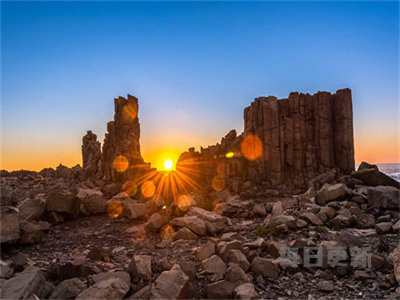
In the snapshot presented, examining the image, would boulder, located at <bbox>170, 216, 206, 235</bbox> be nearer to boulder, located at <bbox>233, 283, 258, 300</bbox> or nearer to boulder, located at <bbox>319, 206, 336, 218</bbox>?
boulder, located at <bbox>233, 283, 258, 300</bbox>

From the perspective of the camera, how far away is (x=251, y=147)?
80.6 ft

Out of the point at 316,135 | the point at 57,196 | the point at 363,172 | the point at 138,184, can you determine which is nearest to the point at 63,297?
the point at 57,196

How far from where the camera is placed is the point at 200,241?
9.25m

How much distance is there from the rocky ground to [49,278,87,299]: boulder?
23 mm

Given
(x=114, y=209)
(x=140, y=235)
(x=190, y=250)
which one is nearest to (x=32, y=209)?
(x=114, y=209)

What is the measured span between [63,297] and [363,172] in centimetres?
2033

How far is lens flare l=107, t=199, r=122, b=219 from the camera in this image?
12.8 m

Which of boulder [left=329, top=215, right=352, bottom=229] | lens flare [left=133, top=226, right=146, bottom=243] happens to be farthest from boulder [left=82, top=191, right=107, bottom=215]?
boulder [left=329, top=215, right=352, bottom=229]

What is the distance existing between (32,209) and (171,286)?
865cm

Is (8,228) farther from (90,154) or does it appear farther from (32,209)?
(90,154)

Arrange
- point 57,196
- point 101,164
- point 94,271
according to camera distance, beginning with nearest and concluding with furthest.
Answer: point 94,271, point 57,196, point 101,164

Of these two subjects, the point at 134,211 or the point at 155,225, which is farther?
the point at 134,211

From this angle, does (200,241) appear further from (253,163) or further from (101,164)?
(101,164)

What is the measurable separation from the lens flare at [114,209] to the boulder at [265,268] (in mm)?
8812
